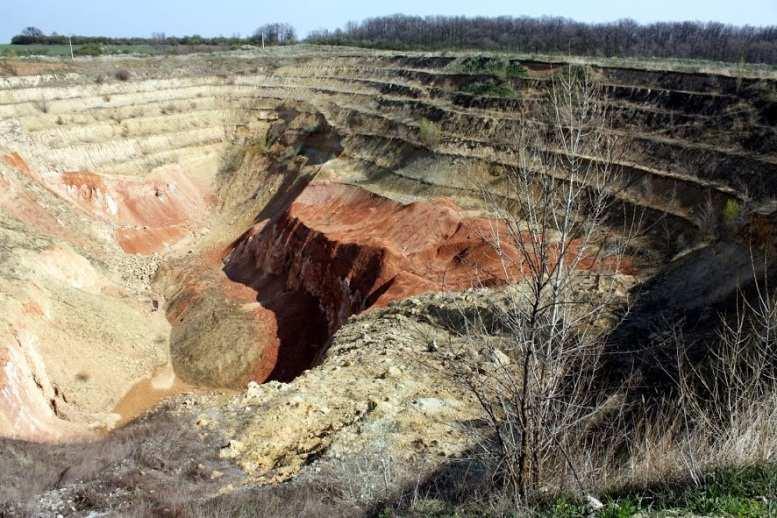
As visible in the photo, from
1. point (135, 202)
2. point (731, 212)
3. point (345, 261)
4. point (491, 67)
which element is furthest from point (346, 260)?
point (491, 67)

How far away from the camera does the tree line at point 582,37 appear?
6669cm

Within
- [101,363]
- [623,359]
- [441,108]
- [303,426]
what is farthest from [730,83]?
[101,363]

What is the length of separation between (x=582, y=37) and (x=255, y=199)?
6071cm

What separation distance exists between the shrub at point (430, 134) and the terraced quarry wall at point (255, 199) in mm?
280

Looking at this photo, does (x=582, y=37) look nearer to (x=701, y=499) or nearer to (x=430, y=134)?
(x=430, y=134)

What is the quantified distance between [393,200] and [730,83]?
17193 millimetres

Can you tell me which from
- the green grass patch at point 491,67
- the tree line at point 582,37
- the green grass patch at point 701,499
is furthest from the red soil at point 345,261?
the tree line at point 582,37

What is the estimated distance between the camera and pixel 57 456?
16094 mm

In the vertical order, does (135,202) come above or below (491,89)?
below

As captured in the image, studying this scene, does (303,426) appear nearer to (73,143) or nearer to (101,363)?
(101,363)

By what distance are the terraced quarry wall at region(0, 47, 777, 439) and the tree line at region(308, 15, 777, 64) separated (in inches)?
911

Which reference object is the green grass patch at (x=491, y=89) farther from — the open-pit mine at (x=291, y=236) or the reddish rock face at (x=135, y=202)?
the reddish rock face at (x=135, y=202)

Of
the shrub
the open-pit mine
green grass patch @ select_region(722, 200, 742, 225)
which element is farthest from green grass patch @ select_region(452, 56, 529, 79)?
green grass patch @ select_region(722, 200, 742, 225)

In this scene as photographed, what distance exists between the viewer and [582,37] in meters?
85.9
